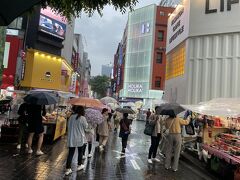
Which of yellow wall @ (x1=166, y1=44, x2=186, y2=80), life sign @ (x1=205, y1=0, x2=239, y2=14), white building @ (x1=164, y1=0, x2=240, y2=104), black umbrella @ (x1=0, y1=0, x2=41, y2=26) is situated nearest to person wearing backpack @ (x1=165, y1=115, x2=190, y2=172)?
white building @ (x1=164, y1=0, x2=240, y2=104)

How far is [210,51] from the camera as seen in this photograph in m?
19.2

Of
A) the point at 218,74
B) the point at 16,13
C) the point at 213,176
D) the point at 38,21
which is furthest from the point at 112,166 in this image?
the point at 38,21

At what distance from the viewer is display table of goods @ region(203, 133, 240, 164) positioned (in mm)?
9863

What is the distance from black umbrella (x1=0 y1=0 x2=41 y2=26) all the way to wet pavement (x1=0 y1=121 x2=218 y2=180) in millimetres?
5712

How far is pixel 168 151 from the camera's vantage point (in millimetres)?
11719

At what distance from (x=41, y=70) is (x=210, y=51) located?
22729mm

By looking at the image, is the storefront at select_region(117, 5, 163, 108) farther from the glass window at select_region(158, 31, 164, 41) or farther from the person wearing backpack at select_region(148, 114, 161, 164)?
the person wearing backpack at select_region(148, 114, 161, 164)

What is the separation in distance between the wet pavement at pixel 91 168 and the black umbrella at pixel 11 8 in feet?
18.7

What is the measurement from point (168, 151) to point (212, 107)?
1.94 metres

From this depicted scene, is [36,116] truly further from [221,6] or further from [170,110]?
[221,6]

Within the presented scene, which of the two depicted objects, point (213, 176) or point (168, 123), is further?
point (168, 123)

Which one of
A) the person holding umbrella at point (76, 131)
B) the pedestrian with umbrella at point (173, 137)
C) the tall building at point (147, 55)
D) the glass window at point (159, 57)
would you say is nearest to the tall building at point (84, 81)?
the tall building at point (147, 55)

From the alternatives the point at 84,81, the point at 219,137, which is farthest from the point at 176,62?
the point at 84,81

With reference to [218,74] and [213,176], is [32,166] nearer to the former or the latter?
[213,176]
